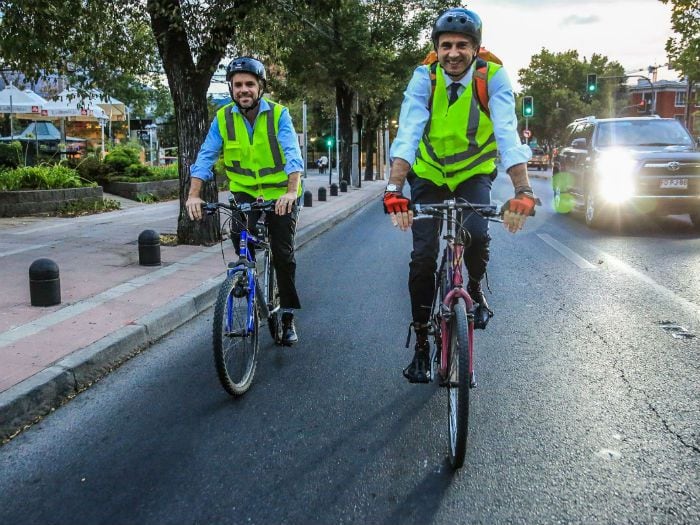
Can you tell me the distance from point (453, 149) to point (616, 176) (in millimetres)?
8616

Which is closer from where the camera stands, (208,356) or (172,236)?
(208,356)

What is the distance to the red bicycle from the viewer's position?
2916 millimetres

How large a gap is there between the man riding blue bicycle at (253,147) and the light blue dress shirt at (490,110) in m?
1.07

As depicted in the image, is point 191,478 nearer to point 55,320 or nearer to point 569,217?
point 55,320

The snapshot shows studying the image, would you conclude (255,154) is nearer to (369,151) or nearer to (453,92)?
(453,92)

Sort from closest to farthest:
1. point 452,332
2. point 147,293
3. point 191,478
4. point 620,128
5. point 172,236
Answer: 1. point 191,478
2. point 452,332
3. point 147,293
4. point 172,236
5. point 620,128

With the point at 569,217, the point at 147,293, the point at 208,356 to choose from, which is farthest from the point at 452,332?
the point at 569,217

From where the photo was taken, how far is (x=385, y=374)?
4.32 meters

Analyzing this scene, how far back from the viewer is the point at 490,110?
3424 millimetres

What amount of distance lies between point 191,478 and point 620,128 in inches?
445

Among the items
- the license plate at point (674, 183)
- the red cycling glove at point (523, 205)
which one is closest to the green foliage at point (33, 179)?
the license plate at point (674, 183)

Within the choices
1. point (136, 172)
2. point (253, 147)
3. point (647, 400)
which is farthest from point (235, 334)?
point (136, 172)

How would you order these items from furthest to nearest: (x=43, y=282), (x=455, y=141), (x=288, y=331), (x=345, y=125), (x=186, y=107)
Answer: (x=345, y=125) < (x=186, y=107) < (x=43, y=282) < (x=288, y=331) < (x=455, y=141)

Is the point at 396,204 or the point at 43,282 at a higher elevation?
the point at 396,204
